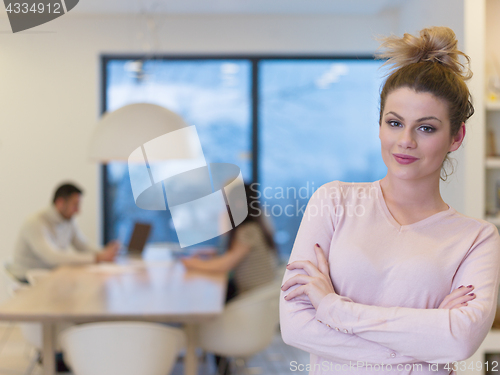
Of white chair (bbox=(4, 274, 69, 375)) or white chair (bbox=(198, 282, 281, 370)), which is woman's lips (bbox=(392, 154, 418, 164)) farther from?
white chair (bbox=(4, 274, 69, 375))

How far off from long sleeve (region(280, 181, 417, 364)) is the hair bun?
33cm

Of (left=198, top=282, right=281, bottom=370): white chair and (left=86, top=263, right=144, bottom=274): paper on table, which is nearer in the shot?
(left=198, top=282, right=281, bottom=370): white chair

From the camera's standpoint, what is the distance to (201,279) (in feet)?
10.2

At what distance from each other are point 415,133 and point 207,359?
2.96 m

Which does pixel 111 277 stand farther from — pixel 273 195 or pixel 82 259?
pixel 273 195

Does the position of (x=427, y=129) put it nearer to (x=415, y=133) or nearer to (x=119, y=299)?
(x=415, y=133)

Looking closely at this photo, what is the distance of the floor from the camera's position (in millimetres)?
3311

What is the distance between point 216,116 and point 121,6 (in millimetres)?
1188

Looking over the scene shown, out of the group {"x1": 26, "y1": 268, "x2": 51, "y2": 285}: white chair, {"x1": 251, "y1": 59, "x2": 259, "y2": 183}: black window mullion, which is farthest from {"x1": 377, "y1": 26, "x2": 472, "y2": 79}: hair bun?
{"x1": 251, "y1": 59, "x2": 259, "y2": 183}: black window mullion

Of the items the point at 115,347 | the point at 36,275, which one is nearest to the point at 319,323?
the point at 115,347

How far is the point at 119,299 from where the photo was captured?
8.44ft

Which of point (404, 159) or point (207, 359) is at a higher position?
point (404, 159)

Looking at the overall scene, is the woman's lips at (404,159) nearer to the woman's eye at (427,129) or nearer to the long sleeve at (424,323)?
the woman's eye at (427,129)

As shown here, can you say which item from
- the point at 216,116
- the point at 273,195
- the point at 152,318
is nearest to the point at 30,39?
the point at 273,195
